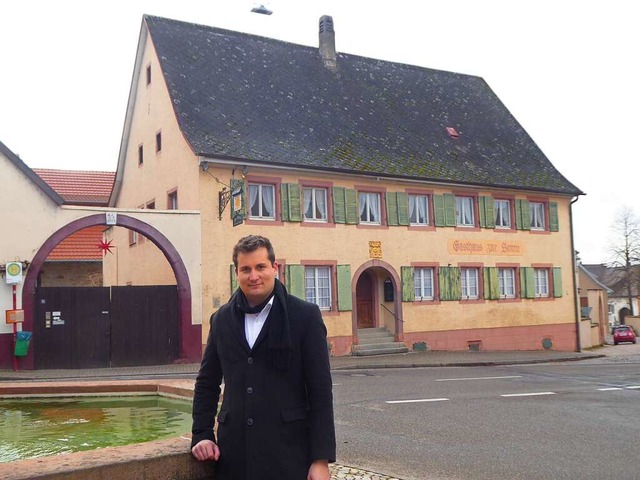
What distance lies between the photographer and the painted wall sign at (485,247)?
2727cm

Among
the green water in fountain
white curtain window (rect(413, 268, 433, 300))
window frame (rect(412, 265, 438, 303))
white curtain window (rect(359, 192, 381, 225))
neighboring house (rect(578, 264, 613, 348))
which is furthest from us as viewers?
neighboring house (rect(578, 264, 613, 348))

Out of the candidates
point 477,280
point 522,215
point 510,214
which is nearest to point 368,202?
point 477,280

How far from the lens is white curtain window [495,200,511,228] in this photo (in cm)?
2877

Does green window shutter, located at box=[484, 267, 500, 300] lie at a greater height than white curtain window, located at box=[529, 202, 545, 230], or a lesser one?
lesser

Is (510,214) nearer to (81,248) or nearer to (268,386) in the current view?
(81,248)

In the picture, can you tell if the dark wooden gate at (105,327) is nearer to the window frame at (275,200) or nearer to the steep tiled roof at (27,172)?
the steep tiled roof at (27,172)

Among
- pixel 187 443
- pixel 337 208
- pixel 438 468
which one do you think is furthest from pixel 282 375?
pixel 337 208

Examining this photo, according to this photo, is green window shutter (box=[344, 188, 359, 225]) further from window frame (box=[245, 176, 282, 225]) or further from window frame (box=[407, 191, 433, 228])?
window frame (box=[245, 176, 282, 225])

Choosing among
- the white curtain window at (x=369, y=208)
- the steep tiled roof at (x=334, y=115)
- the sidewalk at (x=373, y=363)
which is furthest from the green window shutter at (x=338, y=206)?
the sidewalk at (x=373, y=363)

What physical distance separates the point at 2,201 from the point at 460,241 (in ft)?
50.3

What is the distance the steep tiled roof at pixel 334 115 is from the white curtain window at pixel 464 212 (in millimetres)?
862

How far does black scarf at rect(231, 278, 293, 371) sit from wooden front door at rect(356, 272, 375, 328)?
22444 mm

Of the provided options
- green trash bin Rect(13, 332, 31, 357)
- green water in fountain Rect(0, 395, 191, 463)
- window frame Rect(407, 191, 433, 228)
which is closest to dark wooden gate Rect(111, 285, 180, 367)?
green trash bin Rect(13, 332, 31, 357)

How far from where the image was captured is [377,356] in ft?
78.9
